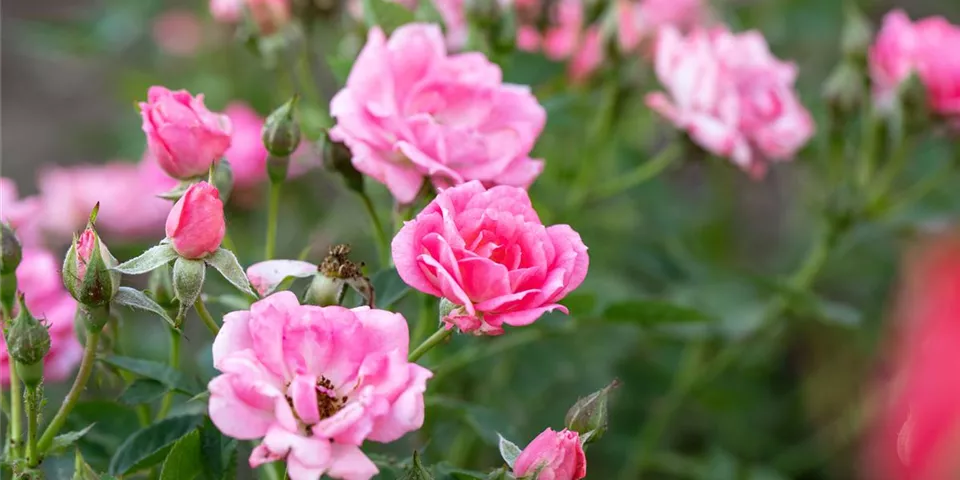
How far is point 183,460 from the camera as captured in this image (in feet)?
2.35

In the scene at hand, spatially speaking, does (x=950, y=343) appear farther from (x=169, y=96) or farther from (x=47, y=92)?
(x=47, y=92)

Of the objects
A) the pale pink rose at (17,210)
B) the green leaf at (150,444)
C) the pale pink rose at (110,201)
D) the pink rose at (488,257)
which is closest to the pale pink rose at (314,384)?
the pink rose at (488,257)

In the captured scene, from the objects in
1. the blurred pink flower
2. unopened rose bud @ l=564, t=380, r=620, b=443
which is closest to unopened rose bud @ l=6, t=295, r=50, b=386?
unopened rose bud @ l=564, t=380, r=620, b=443

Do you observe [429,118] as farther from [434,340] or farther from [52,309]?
[52,309]

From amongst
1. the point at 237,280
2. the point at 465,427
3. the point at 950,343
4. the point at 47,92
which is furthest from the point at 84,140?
the point at 950,343

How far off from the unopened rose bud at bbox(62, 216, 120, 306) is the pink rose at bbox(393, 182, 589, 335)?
19 cm

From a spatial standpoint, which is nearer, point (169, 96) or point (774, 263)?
point (169, 96)

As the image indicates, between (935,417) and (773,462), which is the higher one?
(935,417)

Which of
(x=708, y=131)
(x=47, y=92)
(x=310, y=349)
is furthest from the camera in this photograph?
(x=47, y=92)

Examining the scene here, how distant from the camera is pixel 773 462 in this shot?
1.74 meters

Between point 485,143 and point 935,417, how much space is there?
505 millimetres

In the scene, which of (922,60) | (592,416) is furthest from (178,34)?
(592,416)

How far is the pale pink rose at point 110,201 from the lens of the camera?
152 cm

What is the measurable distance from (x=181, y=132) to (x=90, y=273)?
146 mm
